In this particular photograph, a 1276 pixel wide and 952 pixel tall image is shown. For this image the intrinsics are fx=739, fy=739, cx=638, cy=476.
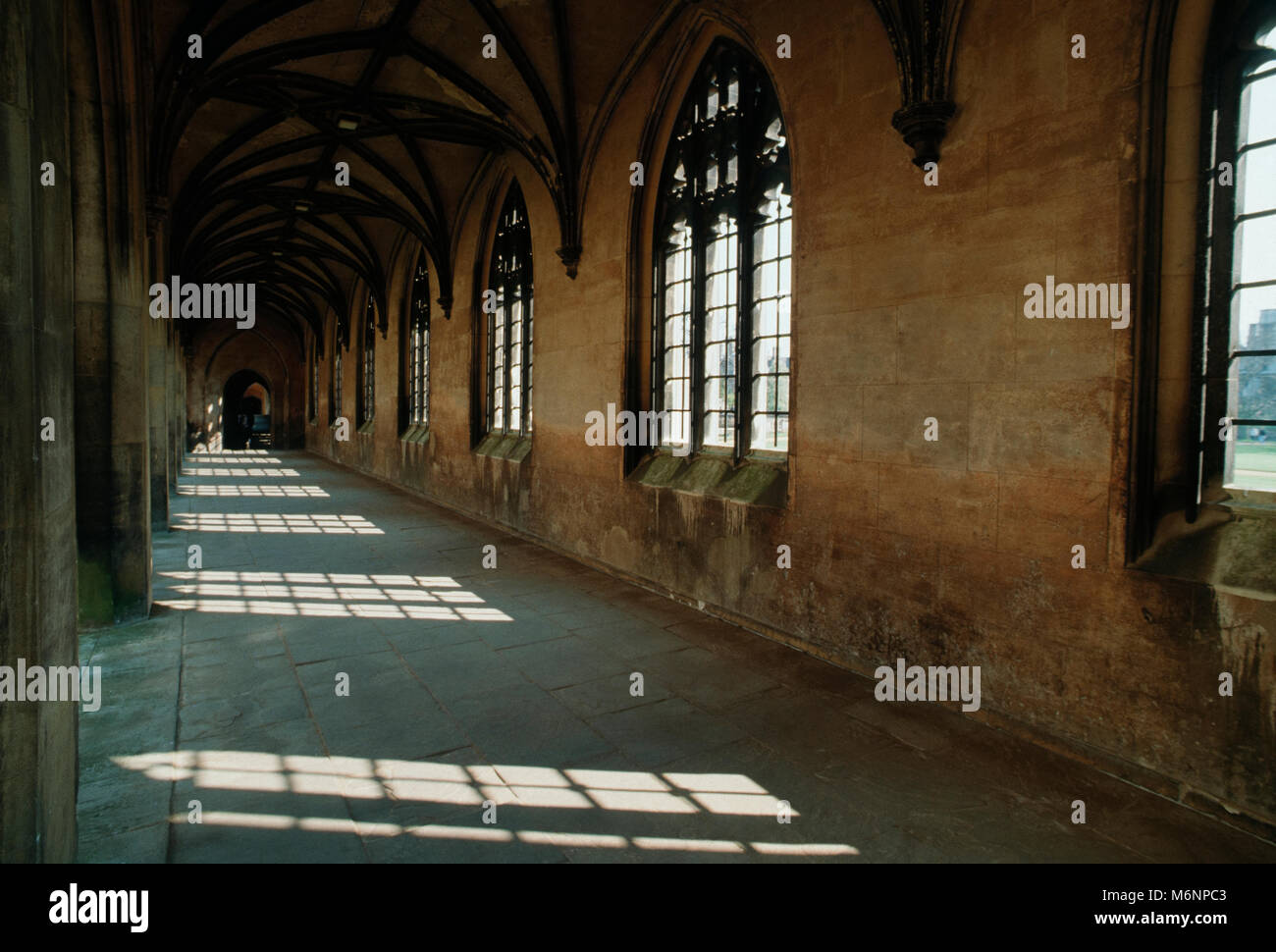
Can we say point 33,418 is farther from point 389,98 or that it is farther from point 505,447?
point 389,98

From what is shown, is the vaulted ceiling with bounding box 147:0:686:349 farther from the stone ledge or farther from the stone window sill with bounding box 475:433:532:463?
the stone ledge

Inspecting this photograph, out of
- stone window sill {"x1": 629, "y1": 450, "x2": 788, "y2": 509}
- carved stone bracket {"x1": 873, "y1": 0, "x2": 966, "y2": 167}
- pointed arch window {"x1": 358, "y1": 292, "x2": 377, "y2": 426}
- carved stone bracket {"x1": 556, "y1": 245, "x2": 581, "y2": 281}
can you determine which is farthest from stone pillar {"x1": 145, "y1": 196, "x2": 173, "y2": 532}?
carved stone bracket {"x1": 873, "y1": 0, "x2": 966, "y2": 167}

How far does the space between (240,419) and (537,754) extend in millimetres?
37835

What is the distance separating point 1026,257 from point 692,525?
3.67 m

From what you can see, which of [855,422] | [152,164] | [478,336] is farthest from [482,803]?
[478,336]

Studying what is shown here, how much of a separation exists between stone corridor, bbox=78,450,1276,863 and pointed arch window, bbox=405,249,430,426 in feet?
34.5

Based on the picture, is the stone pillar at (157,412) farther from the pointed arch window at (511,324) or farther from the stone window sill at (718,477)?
the stone window sill at (718,477)

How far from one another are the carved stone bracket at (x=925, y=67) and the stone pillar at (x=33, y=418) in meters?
4.28

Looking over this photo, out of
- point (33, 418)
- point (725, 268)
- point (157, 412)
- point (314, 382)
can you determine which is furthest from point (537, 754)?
point (314, 382)

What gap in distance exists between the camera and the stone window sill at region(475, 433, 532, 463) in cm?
1079

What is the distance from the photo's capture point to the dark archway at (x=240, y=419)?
34.9 metres

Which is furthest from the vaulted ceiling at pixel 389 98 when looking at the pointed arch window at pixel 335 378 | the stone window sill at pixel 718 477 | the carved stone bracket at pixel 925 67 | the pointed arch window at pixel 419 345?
the pointed arch window at pixel 335 378

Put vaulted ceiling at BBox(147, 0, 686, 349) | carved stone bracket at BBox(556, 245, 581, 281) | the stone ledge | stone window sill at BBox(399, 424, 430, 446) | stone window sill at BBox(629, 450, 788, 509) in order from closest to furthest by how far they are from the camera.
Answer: the stone ledge < stone window sill at BBox(629, 450, 788, 509) < vaulted ceiling at BBox(147, 0, 686, 349) < carved stone bracket at BBox(556, 245, 581, 281) < stone window sill at BBox(399, 424, 430, 446)

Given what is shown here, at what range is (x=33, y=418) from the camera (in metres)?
2.00
